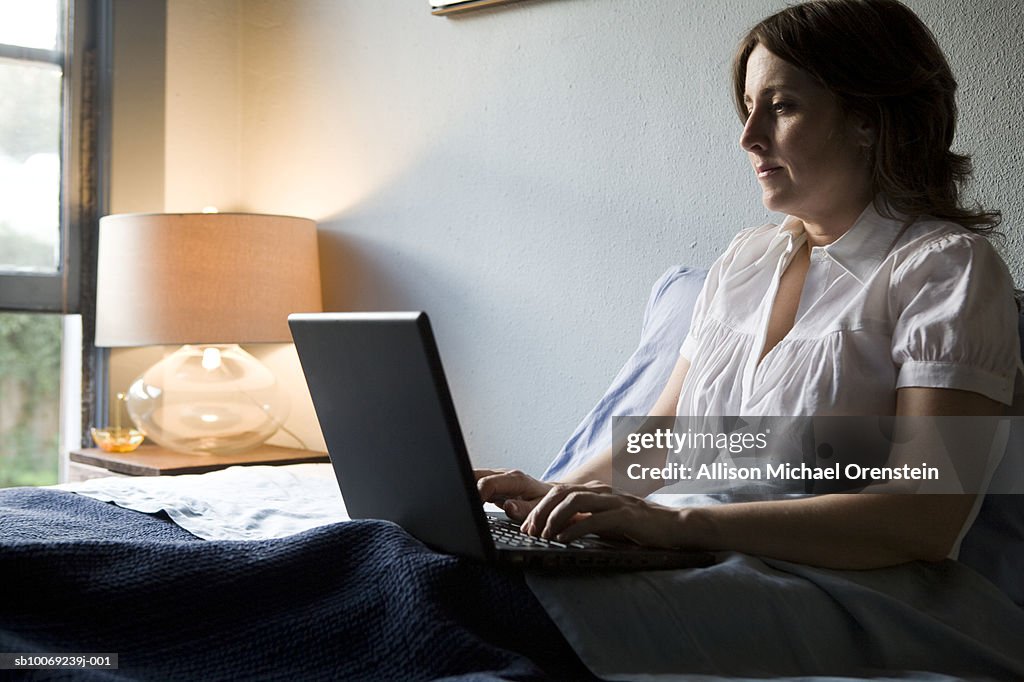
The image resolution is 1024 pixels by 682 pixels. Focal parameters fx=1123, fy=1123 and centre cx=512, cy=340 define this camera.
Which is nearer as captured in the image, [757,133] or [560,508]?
[560,508]

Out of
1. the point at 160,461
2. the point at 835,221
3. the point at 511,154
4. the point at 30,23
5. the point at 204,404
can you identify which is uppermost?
the point at 30,23

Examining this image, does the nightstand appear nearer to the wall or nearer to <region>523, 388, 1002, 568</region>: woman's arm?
the wall

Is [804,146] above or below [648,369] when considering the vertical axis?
above

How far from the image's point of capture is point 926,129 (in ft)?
4.58

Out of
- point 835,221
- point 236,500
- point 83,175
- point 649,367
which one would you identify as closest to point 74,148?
point 83,175

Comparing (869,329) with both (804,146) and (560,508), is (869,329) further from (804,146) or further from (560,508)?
(560,508)

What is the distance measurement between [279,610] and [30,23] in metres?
2.29

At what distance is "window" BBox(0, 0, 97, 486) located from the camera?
2732mm

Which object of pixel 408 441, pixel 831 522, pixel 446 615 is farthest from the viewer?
pixel 831 522

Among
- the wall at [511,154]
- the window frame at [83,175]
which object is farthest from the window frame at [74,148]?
the wall at [511,154]

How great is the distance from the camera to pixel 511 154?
A: 232cm

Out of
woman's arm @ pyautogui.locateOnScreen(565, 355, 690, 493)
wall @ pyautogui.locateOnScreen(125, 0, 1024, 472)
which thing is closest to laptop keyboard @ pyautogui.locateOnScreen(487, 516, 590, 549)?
woman's arm @ pyautogui.locateOnScreen(565, 355, 690, 493)

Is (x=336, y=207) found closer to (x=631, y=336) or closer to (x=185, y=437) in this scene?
(x=185, y=437)

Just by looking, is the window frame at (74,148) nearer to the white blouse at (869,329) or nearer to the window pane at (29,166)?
the window pane at (29,166)
